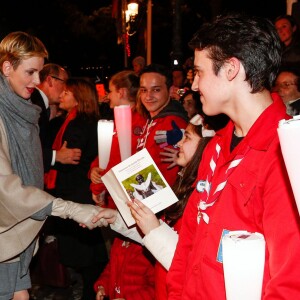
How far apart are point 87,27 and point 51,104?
104 ft

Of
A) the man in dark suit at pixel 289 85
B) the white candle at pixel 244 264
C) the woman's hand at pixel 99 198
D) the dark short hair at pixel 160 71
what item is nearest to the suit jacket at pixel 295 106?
the man in dark suit at pixel 289 85

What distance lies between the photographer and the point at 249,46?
7.18ft

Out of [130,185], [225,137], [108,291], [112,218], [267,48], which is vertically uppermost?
[267,48]

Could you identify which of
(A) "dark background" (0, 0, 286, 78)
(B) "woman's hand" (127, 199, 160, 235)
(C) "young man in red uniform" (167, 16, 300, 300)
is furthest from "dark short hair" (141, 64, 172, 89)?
(A) "dark background" (0, 0, 286, 78)

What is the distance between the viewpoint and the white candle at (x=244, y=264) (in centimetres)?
166

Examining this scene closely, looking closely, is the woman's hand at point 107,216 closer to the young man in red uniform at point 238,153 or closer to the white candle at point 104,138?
the white candle at point 104,138

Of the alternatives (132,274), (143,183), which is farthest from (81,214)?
(143,183)

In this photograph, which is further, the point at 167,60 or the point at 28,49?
the point at 167,60

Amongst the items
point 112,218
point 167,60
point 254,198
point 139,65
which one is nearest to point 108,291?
point 112,218

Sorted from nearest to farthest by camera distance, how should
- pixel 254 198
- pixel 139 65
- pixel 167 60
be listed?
pixel 254 198, pixel 139 65, pixel 167 60

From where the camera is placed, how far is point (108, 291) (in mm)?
4418

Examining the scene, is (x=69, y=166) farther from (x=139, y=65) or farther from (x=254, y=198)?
(x=139, y=65)

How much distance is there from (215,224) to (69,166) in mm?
3932

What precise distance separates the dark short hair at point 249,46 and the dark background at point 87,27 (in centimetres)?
2751
